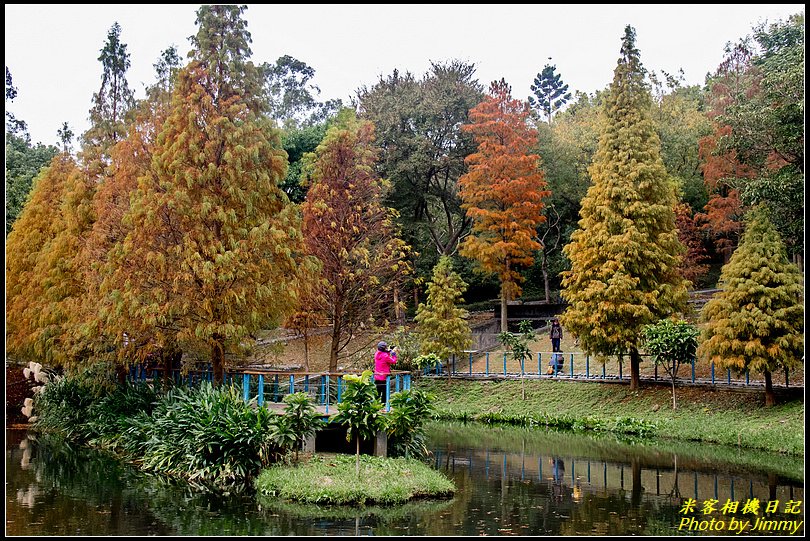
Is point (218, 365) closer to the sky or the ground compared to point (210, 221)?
closer to the ground

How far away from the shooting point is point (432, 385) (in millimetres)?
33000

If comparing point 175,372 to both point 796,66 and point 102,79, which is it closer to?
point 102,79

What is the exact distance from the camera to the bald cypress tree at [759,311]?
22141 millimetres

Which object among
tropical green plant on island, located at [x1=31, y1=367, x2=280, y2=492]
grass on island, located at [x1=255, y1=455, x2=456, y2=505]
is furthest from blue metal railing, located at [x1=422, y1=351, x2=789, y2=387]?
tropical green plant on island, located at [x1=31, y1=367, x2=280, y2=492]

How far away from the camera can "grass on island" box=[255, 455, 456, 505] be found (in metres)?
14.8

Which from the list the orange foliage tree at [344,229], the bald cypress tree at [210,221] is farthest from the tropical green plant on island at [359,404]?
the orange foliage tree at [344,229]

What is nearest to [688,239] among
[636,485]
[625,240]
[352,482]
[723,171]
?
[723,171]

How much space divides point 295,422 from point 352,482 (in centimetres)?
204

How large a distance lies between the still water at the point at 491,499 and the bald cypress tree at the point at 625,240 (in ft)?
19.1

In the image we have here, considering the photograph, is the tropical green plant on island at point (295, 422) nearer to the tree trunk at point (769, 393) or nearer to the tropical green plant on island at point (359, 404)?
the tropical green plant on island at point (359, 404)

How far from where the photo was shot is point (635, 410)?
26266mm

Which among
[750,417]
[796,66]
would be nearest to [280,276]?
[750,417]

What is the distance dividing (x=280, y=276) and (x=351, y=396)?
529 cm

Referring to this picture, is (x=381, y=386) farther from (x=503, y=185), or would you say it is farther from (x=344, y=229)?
(x=503, y=185)
